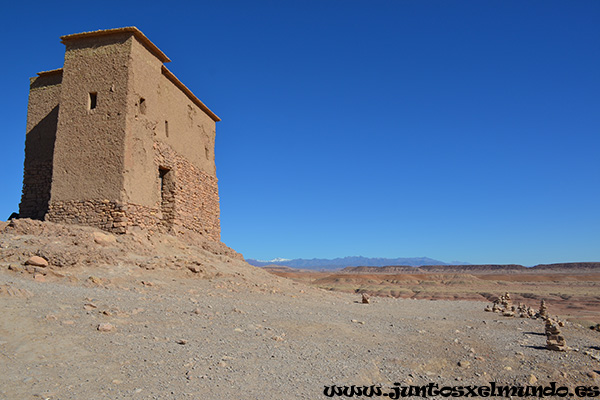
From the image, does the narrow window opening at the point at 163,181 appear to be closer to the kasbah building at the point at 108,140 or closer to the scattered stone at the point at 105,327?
the kasbah building at the point at 108,140

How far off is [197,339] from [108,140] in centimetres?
948

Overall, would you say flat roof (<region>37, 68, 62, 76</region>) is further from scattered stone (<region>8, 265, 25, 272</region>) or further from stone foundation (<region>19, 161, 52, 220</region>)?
scattered stone (<region>8, 265, 25, 272</region>)

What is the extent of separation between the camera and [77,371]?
512cm

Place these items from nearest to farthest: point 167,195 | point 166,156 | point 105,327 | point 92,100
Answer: point 105,327 → point 92,100 → point 166,156 → point 167,195

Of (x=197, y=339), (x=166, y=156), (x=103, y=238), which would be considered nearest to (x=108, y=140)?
(x=166, y=156)

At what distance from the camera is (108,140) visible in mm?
13922

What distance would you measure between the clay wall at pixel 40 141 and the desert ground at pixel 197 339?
3.85 m

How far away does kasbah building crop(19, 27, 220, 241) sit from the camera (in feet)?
45.0

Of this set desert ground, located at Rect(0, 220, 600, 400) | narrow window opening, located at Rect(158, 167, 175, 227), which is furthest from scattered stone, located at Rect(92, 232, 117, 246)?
narrow window opening, located at Rect(158, 167, 175, 227)

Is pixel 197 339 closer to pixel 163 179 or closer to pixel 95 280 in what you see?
pixel 95 280

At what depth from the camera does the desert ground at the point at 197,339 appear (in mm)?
5180

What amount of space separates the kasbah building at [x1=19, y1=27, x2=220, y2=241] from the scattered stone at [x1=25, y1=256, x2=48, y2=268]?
10.6ft

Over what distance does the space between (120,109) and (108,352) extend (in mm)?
10280

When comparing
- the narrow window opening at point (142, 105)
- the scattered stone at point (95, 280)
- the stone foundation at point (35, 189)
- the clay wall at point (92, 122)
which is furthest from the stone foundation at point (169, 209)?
the scattered stone at point (95, 280)
